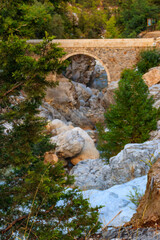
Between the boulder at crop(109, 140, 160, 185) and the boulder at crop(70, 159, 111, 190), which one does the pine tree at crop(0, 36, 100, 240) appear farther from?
the boulder at crop(70, 159, 111, 190)

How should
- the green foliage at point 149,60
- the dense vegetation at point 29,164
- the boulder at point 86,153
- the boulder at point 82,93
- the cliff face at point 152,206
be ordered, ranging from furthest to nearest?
the boulder at point 82,93
the green foliage at point 149,60
the boulder at point 86,153
the dense vegetation at point 29,164
the cliff face at point 152,206

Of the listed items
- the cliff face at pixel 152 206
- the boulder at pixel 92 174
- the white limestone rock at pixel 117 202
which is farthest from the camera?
the boulder at pixel 92 174

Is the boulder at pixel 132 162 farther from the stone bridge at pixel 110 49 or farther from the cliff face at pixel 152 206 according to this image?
the stone bridge at pixel 110 49

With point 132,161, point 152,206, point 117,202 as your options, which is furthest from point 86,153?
point 152,206

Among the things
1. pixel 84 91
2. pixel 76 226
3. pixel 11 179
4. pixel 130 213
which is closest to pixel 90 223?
pixel 76 226

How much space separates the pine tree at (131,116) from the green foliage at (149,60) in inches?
456

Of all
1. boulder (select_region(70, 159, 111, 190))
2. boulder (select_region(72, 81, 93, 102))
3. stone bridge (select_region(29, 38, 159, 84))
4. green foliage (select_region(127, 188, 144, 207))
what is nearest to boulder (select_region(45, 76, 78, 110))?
boulder (select_region(72, 81, 93, 102))

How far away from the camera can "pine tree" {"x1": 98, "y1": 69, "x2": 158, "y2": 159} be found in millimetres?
7125

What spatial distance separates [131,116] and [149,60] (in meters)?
12.8

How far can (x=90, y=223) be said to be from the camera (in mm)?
2447

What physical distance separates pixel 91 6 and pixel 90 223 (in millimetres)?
62859

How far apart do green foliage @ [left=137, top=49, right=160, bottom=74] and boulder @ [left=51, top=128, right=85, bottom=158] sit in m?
10.2

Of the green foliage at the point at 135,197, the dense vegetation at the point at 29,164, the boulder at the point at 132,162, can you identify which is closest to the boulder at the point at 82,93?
the boulder at the point at 132,162

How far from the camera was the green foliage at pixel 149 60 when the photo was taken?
60.5 feet
